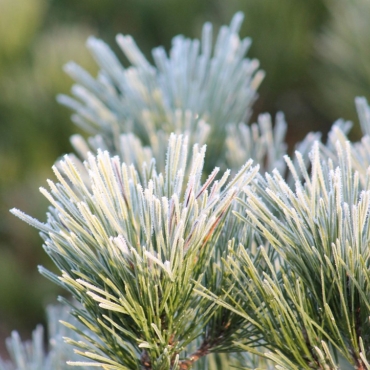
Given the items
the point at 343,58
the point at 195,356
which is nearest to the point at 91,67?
the point at 343,58

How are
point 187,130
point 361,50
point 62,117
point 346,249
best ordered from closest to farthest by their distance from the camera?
point 346,249 → point 187,130 → point 361,50 → point 62,117

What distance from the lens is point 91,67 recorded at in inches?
25.0

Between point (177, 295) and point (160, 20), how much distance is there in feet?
1.96

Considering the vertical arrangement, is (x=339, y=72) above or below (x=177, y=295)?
above

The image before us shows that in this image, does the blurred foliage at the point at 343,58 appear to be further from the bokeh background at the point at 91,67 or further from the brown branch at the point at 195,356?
the brown branch at the point at 195,356

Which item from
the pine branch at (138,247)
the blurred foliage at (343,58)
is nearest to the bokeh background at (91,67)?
the blurred foliage at (343,58)

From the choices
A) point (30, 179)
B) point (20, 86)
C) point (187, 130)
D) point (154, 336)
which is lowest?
point (154, 336)

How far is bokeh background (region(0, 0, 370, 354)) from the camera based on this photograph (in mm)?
540

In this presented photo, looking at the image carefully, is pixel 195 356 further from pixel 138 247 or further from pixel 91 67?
pixel 91 67

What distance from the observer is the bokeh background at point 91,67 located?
0.54 meters

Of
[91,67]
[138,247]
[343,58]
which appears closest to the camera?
[138,247]

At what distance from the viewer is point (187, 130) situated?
0.33 metres

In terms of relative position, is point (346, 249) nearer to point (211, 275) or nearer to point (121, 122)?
point (211, 275)

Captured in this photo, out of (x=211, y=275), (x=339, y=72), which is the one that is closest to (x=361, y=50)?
(x=339, y=72)
